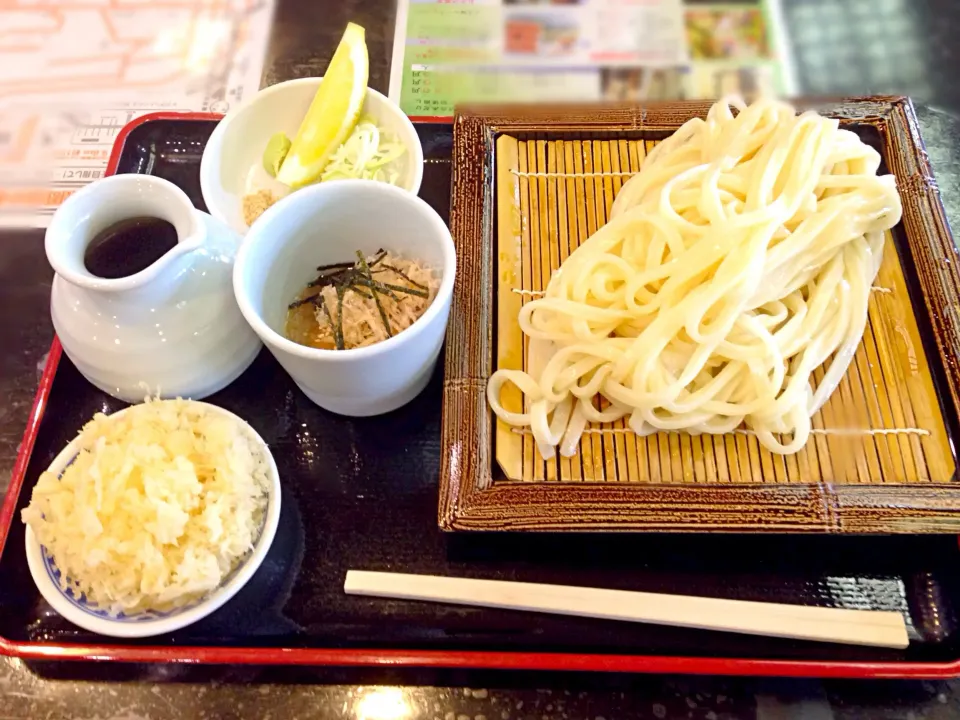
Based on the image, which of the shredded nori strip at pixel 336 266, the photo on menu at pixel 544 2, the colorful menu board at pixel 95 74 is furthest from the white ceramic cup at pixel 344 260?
the photo on menu at pixel 544 2

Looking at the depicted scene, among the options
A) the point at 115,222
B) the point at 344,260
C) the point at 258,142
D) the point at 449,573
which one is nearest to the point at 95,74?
the point at 258,142

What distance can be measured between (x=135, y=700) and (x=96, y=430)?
1.60 feet

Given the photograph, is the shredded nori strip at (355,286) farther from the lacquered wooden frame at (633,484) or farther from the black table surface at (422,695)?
the black table surface at (422,695)

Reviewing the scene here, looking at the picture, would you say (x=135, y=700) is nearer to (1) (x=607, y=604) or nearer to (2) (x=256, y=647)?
(2) (x=256, y=647)

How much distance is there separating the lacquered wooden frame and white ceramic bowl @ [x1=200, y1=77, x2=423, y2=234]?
180 millimetres

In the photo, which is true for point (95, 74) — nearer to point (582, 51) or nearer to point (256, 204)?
point (256, 204)

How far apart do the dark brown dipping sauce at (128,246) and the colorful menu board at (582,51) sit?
3.36 feet

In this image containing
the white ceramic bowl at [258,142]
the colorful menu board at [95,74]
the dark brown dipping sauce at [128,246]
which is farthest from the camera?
the colorful menu board at [95,74]

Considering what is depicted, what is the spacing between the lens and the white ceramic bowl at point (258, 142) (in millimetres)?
1651

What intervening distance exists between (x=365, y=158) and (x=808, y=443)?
1.21 meters

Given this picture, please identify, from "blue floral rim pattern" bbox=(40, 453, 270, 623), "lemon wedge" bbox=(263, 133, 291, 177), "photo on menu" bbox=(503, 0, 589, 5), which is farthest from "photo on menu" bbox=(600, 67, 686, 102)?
"blue floral rim pattern" bbox=(40, 453, 270, 623)

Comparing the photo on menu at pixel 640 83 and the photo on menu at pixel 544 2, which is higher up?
the photo on menu at pixel 544 2

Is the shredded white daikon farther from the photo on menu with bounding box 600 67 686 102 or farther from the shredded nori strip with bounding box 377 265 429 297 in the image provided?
the photo on menu with bounding box 600 67 686 102

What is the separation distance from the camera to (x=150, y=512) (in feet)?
3.60
